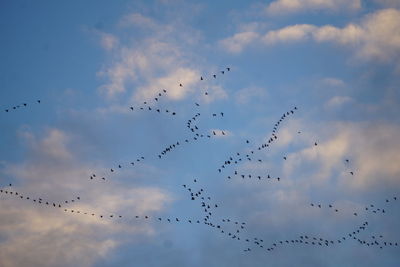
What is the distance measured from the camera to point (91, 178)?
198 feet

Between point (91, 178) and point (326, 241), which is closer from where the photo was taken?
point (91, 178)

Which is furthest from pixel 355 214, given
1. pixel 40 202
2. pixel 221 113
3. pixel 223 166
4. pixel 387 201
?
pixel 40 202

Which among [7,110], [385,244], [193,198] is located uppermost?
[7,110]

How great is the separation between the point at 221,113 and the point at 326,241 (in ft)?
86.8

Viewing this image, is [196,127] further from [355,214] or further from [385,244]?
[385,244]

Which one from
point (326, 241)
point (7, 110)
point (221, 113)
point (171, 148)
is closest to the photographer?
point (7, 110)

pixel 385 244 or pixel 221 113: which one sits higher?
pixel 221 113

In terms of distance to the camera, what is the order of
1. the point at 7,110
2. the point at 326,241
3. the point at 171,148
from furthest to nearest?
the point at 326,241, the point at 171,148, the point at 7,110

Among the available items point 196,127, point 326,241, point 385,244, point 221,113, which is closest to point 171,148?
point 196,127

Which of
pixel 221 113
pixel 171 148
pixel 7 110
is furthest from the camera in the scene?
pixel 171 148

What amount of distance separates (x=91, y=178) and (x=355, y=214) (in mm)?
38194

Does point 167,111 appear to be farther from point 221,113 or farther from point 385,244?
point 385,244

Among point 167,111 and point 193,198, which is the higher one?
point 167,111

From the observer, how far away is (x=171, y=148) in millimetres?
60094
